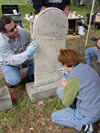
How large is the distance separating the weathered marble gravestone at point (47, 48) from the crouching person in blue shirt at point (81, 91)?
1.88 ft

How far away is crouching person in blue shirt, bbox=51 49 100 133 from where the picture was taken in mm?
1569

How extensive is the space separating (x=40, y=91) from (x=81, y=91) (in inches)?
41.9

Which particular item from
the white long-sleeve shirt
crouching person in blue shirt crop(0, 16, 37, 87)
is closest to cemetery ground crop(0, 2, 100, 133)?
crouching person in blue shirt crop(0, 16, 37, 87)

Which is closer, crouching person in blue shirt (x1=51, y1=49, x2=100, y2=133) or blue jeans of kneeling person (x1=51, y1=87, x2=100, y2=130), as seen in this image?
crouching person in blue shirt (x1=51, y1=49, x2=100, y2=133)

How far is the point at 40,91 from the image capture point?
98.7 inches

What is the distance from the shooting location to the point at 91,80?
5.13ft

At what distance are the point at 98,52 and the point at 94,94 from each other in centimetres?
161

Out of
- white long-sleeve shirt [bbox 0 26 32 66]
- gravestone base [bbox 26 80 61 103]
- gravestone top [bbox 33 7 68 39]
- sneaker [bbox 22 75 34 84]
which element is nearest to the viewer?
gravestone top [bbox 33 7 68 39]

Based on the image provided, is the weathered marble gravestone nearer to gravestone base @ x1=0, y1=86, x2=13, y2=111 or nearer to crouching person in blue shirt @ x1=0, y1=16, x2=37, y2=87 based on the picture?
crouching person in blue shirt @ x1=0, y1=16, x2=37, y2=87

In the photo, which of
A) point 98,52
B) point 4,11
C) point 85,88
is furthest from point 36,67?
point 4,11

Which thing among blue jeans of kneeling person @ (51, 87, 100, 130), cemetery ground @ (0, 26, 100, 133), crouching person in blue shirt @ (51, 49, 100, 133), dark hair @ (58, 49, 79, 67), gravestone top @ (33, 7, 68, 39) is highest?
gravestone top @ (33, 7, 68, 39)

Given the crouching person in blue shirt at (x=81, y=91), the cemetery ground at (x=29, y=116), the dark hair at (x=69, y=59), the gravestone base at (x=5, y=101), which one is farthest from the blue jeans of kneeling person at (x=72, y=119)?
the gravestone base at (x=5, y=101)

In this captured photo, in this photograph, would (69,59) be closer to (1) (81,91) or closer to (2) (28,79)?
(1) (81,91)

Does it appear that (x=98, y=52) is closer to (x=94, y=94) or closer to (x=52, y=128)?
(x=94, y=94)
